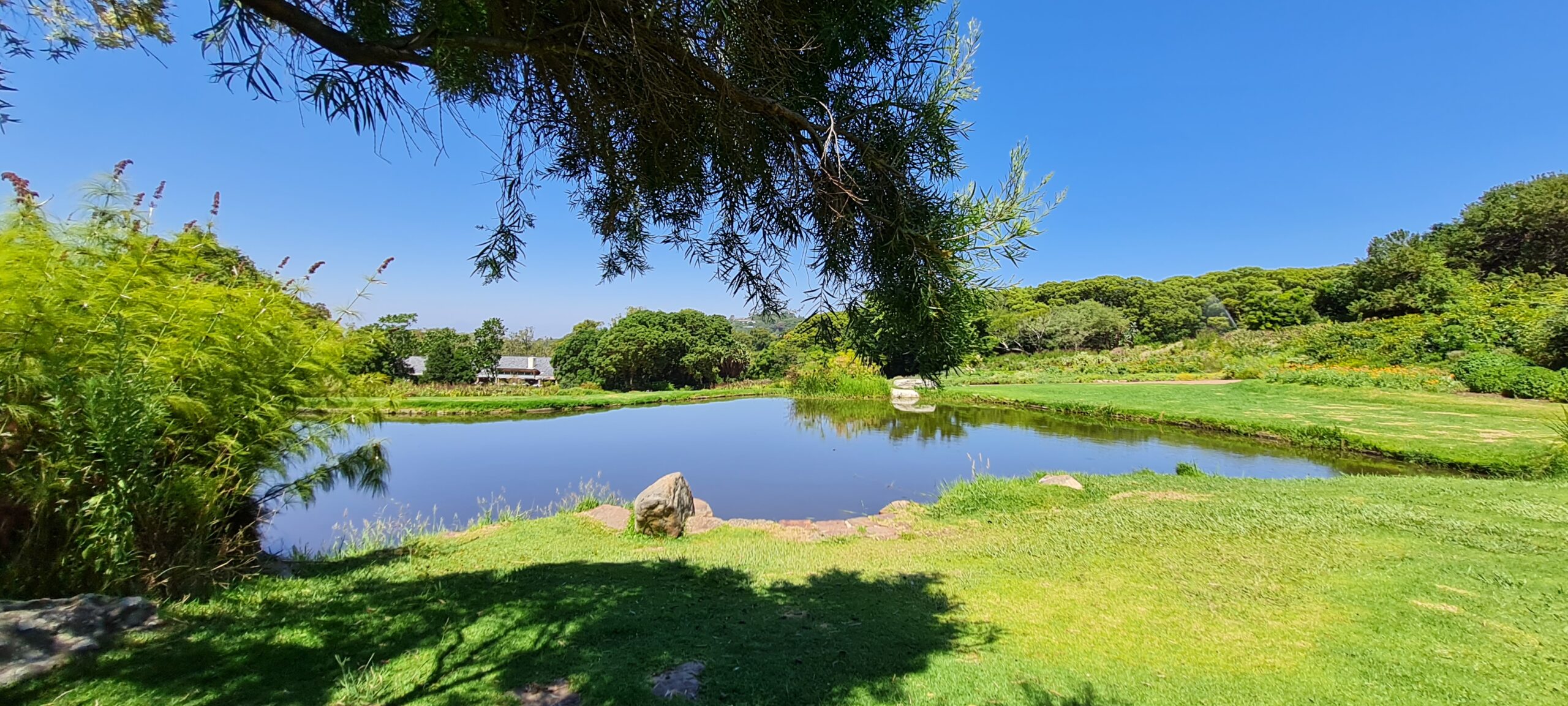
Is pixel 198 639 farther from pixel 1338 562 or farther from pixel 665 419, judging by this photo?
pixel 665 419

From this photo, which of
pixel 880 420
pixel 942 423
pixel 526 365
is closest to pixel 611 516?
pixel 942 423

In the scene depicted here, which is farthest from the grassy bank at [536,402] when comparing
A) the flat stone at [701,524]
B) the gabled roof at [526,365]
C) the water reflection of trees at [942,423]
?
the gabled roof at [526,365]

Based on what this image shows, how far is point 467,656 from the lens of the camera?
297cm

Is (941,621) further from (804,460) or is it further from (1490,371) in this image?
(1490,371)

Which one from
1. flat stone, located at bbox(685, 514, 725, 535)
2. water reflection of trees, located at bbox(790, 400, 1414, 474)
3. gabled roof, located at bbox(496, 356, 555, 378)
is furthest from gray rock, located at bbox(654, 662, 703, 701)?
gabled roof, located at bbox(496, 356, 555, 378)

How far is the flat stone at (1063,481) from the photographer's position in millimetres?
8305

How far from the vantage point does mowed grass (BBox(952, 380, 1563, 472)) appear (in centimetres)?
1014

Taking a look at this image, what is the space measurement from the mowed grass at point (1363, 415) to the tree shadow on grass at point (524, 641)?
11594 mm

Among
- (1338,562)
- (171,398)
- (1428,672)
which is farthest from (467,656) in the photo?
(1338,562)

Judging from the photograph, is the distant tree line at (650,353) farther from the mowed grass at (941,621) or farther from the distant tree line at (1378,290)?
the mowed grass at (941,621)

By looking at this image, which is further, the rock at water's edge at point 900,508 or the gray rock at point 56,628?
the rock at water's edge at point 900,508

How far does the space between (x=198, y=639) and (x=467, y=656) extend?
1.28 meters

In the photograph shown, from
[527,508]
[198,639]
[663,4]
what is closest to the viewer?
[663,4]

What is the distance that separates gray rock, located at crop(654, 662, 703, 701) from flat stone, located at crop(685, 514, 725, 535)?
4222 millimetres
